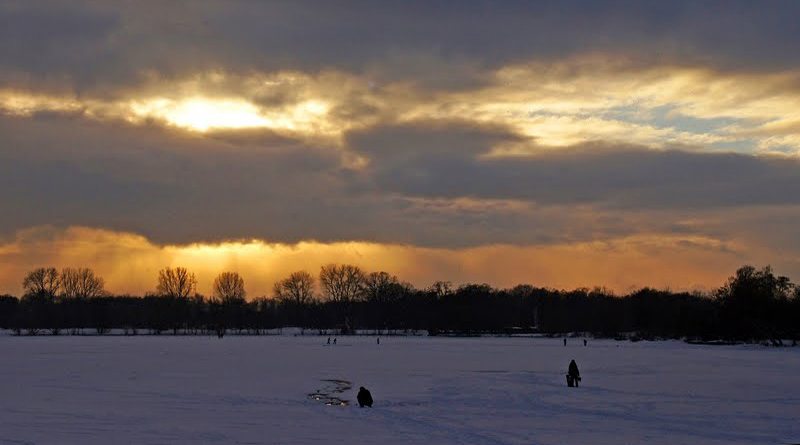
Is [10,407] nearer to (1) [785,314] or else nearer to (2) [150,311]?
(1) [785,314]

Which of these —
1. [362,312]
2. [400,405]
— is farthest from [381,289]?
[400,405]

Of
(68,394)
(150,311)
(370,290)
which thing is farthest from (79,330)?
(68,394)

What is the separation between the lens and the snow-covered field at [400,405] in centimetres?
2078

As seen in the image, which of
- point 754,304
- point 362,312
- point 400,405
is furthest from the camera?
point 362,312

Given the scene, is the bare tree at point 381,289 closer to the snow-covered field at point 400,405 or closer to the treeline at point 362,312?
the treeline at point 362,312

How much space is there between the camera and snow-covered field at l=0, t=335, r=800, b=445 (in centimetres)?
2078

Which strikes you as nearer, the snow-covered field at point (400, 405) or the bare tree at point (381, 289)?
the snow-covered field at point (400, 405)

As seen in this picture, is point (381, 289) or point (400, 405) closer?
point (400, 405)

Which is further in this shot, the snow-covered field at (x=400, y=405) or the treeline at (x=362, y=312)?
the treeline at (x=362, y=312)

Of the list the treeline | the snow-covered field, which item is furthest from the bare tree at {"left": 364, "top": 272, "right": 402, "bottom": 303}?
the snow-covered field

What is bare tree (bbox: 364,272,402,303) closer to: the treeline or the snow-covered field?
the treeline

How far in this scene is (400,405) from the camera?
92.8 ft

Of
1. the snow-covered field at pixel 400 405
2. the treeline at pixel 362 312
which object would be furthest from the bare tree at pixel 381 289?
the snow-covered field at pixel 400 405

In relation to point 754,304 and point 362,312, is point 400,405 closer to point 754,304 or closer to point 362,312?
point 754,304
